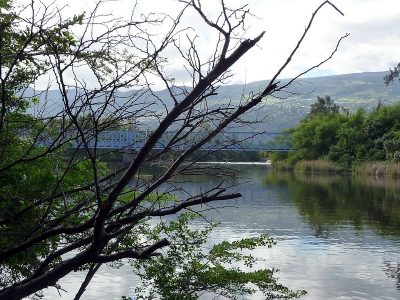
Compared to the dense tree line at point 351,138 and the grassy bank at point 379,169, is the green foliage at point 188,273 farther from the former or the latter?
the dense tree line at point 351,138

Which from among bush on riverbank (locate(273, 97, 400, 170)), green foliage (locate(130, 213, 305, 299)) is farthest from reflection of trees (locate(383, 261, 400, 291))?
bush on riverbank (locate(273, 97, 400, 170))

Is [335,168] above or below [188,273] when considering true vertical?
below

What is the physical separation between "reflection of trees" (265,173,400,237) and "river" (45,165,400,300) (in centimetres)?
3

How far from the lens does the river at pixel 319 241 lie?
38.4ft

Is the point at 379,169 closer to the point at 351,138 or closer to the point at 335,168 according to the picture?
the point at 335,168

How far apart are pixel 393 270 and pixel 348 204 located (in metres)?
12.8

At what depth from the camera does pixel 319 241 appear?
56.0 feet

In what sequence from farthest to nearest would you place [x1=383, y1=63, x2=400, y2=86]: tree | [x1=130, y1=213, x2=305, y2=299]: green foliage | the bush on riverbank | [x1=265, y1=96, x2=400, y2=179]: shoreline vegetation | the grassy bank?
1. [x1=383, y1=63, x2=400, y2=86]: tree
2. the bush on riverbank
3. [x1=265, y1=96, x2=400, y2=179]: shoreline vegetation
4. the grassy bank
5. [x1=130, y1=213, x2=305, y2=299]: green foliage

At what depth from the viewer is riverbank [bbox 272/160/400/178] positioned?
148 feet

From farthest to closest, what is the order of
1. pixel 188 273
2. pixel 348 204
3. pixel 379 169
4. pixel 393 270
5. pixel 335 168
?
pixel 335 168 → pixel 379 169 → pixel 348 204 → pixel 393 270 → pixel 188 273

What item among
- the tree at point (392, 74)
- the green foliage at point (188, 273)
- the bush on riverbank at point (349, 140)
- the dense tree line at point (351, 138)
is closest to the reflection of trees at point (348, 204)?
the green foliage at point (188, 273)

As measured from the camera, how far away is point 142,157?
1.96m

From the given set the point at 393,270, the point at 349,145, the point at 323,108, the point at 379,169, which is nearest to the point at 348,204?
the point at 393,270

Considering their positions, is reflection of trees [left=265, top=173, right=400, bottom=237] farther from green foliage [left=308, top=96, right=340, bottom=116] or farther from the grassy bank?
green foliage [left=308, top=96, right=340, bottom=116]
